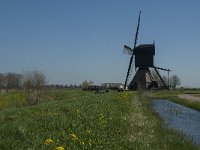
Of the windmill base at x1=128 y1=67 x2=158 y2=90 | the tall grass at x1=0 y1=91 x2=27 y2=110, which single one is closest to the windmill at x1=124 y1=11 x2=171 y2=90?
the windmill base at x1=128 y1=67 x2=158 y2=90

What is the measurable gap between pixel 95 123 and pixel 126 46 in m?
73.2

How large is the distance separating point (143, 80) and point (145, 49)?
612 cm

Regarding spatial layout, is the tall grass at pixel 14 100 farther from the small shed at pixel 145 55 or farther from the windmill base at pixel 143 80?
the small shed at pixel 145 55

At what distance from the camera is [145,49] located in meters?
84.0

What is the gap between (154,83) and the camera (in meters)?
91.8

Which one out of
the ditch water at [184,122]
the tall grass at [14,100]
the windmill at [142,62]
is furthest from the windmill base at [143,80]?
the ditch water at [184,122]

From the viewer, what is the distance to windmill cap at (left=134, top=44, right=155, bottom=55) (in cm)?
8369

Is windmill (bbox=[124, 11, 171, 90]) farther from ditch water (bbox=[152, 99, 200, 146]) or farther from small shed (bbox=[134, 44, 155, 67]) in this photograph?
ditch water (bbox=[152, 99, 200, 146])

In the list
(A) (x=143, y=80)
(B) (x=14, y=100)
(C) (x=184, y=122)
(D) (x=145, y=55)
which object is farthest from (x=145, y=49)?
(C) (x=184, y=122)

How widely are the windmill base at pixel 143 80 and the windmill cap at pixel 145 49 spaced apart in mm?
3187

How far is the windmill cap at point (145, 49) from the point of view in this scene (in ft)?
275

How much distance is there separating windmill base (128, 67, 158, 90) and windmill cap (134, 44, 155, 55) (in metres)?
3.19

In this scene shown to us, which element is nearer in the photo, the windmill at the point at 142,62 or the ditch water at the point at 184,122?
the ditch water at the point at 184,122

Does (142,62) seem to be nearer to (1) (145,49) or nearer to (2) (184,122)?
(1) (145,49)
